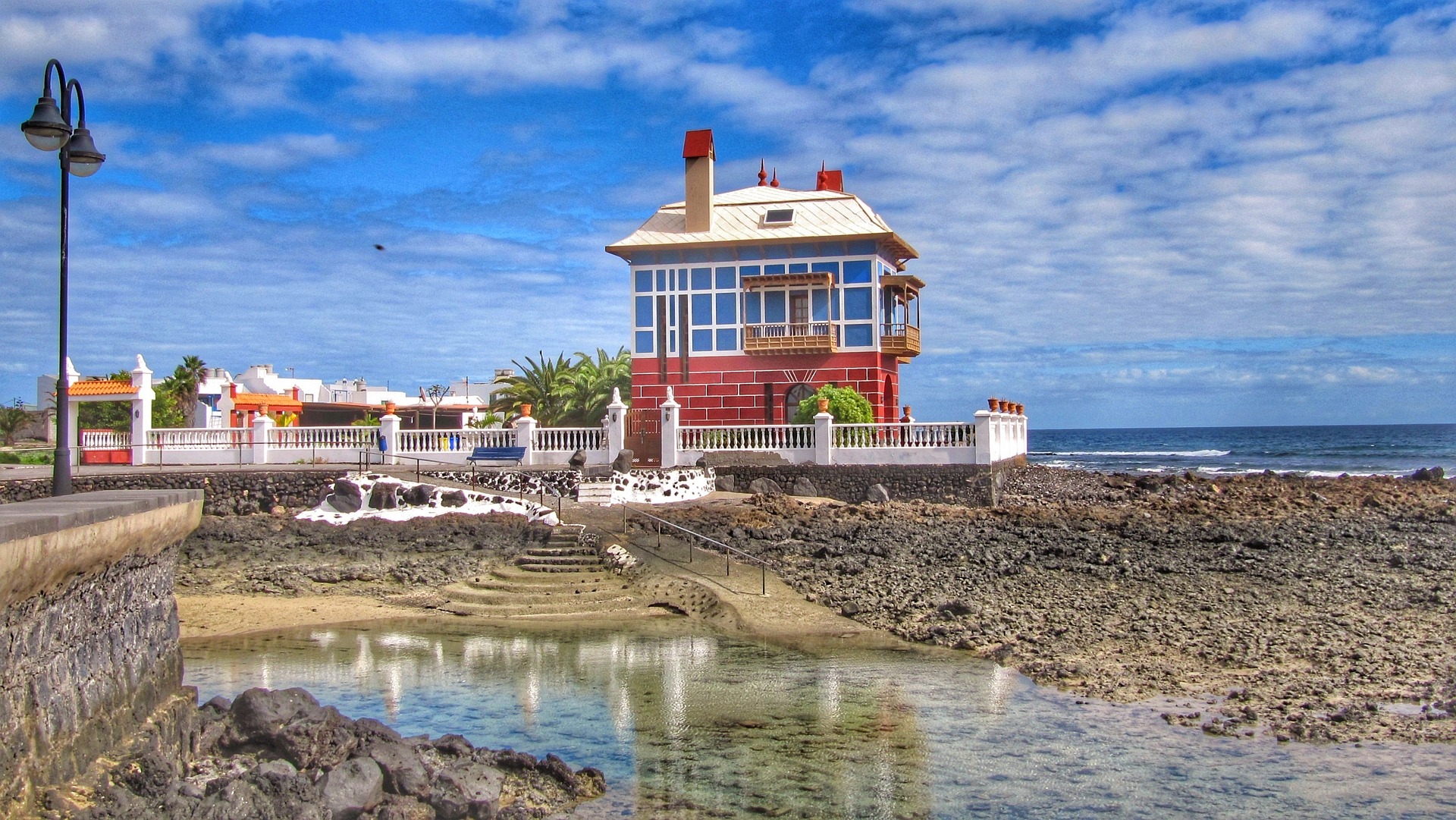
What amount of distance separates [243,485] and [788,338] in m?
15.2

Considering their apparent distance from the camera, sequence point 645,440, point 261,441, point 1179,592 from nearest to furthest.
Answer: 1. point 1179,592
2. point 261,441
3. point 645,440

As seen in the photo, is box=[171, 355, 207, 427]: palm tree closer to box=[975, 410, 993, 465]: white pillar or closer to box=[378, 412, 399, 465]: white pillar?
box=[378, 412, 399, 465]: white pillar

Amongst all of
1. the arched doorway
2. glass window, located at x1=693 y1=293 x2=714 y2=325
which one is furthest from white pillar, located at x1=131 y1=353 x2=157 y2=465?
the arched doorway

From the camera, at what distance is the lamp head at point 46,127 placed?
10586mm

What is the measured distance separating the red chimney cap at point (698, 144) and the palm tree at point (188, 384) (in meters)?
27.5

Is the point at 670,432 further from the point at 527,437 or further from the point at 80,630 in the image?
the point at 80,630

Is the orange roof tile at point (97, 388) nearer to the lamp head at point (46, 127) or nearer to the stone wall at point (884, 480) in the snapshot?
the stone wall at point (884, 480)

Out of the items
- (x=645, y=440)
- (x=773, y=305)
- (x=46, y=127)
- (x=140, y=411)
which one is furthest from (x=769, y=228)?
(x=46, y=127)

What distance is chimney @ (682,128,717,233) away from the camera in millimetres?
33281

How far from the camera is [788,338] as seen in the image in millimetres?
31844

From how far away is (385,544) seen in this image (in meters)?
21.4

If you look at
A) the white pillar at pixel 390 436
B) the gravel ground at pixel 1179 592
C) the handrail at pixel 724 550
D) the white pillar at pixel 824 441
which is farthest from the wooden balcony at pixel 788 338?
the handrail at pixel 724 550

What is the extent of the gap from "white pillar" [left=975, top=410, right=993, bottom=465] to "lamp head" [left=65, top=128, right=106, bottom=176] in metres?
19.2

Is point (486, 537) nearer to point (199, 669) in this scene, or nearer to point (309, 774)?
point (199, 669)
